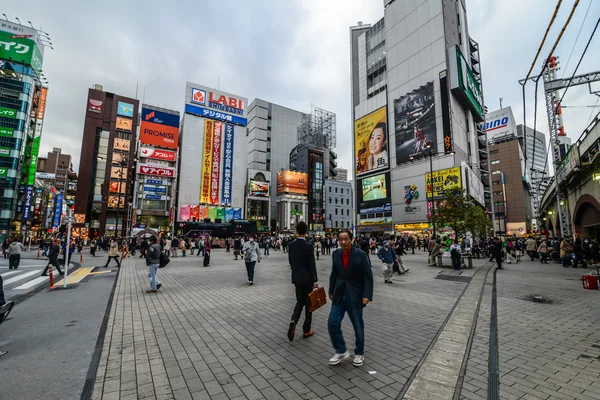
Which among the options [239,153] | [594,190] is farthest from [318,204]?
[594,190]

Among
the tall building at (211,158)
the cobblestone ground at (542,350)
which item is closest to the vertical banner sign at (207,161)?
the tall building at (211,158)

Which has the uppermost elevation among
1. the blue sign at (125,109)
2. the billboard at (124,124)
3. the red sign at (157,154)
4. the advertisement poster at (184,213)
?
the blue sign at (125,109)

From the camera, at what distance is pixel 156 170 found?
6284 cm

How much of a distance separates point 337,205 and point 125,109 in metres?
61.9

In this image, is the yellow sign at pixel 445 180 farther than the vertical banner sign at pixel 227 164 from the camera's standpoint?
No

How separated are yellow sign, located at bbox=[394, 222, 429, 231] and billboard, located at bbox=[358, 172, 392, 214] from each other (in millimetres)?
4362

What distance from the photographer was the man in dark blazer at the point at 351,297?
3641 millimetres

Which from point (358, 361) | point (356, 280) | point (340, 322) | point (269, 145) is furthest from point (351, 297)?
point (269, 145)

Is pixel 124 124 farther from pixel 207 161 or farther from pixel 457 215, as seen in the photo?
pixel 457 215

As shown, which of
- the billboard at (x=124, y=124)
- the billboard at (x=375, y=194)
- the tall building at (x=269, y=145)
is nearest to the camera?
the billboard at (x=375, y=194)

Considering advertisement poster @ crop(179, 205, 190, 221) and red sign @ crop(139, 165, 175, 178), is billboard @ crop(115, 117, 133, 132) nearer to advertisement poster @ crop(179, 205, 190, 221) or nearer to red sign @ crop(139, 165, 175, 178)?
red sign @ crop(139, 165, 175, 178)

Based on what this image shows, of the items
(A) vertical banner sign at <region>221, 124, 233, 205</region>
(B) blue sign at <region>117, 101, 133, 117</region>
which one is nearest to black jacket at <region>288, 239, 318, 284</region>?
(A) vertical banner sign at <region>221, 124, 233, 205</region>

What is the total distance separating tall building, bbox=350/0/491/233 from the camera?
1772 inches

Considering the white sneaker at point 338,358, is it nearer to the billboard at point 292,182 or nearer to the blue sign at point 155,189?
the blue sign at point 155,189
